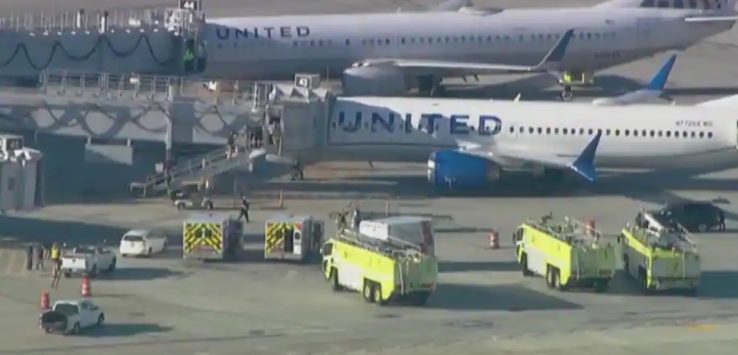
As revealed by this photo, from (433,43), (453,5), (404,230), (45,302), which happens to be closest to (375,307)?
(404,230)

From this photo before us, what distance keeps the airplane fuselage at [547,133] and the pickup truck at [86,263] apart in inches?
712

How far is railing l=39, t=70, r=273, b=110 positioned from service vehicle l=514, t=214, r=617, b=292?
1654 centimetres

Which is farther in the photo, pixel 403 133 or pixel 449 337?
pixel 403 133

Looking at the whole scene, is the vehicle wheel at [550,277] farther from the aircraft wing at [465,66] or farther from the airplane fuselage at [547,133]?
the aircraft wing at [465,66]

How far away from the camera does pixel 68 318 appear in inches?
2307

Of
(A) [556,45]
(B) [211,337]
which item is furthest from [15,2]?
(B) [211,337]

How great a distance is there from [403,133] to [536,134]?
5020mm

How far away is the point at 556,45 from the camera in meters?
103

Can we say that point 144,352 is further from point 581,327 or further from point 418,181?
point 418,181

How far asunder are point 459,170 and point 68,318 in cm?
2641

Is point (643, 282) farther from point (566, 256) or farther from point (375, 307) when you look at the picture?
point (375, 307)

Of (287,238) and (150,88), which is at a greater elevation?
(150,88)

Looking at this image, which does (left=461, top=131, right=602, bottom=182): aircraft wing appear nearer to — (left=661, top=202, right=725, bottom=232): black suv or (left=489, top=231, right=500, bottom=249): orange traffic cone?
(left=661, top=202, right=725, bottom=232): black suv

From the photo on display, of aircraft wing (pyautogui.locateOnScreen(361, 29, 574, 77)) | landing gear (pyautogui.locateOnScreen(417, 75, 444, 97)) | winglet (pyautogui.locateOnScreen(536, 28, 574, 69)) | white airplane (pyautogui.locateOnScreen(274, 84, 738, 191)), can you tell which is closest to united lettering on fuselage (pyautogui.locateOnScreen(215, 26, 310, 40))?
aircraft wing (pyautogui.locateOnScreen(361, 29, 574, 77))
